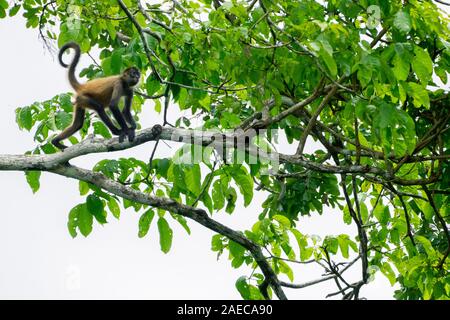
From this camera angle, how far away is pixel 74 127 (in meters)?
7.31

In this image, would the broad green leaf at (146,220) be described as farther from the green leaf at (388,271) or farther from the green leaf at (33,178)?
the green leaf at (388,271)

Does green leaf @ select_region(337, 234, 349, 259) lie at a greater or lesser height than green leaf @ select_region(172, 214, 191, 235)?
lesser

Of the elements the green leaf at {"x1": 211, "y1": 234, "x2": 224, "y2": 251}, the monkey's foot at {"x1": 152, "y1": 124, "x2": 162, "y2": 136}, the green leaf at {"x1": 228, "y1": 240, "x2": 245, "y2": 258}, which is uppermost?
the monkey's foot at {"x1": 152, "y1": 124, "x2": 162, "y2": 136}

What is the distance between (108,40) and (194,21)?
9.40ft

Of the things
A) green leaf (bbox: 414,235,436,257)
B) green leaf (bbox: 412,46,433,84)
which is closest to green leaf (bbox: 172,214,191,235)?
green leaf (bbox: 412,46,433,84)

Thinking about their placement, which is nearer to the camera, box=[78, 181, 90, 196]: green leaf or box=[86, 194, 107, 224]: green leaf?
box=[86, 194, 107, 224]: green leaf

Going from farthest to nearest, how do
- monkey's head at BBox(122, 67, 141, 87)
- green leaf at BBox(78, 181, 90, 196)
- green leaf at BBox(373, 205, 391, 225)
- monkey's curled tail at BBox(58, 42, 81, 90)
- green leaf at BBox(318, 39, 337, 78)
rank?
1. green leaf at BBox(373, 205, 391, 225)
2. monkey's head at BBox(122, 67, 141, 87)
3. monkey's curled tail at BBox(58, 42, 81, 90)
4. green leaf at BBox(78, 181, 90, 196)
5. green leaf at BBox(318, 39, 337, 78)

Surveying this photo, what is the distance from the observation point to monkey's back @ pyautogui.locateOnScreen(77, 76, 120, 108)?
7.52m

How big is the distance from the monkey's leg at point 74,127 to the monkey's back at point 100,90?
19 centimetres

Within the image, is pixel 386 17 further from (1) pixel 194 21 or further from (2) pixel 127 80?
(2) pixel 127 80

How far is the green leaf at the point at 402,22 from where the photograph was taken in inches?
205

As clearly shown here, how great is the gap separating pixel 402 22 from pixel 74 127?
3.34m

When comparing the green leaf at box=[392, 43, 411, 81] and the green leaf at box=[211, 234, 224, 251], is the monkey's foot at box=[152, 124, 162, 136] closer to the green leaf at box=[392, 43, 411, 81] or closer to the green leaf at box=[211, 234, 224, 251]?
the green leaf at box=[211, 234, 224, 251]

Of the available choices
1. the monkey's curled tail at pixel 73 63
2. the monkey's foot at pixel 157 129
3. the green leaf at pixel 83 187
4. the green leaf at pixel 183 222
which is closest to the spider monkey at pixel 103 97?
the monkey's curled tail at pixel 73 63
